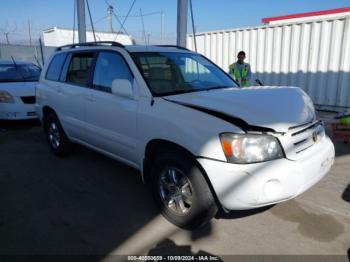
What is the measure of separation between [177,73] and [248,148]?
1.56 m

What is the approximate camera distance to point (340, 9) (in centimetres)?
1491

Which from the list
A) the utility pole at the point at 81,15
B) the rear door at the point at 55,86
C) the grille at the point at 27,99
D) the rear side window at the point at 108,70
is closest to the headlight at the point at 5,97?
the grille at the point at 27,99

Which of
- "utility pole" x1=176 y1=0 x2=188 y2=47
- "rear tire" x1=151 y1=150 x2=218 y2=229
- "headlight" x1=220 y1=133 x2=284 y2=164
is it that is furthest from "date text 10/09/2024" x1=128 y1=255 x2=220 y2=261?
"utility pole" x1=176 y1=0 x2=188 y2=47

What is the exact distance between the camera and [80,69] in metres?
4.44

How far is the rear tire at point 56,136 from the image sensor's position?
5.07 meters

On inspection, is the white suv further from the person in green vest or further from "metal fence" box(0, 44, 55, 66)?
"metal fence" box(0, 44, 55, 66)

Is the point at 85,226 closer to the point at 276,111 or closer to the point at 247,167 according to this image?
the point at 247,167

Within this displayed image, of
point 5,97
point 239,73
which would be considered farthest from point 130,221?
point 5,97

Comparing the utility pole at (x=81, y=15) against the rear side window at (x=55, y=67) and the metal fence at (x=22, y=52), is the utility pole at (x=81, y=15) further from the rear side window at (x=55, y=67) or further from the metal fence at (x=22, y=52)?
the metal fence at (x=22, y=52)

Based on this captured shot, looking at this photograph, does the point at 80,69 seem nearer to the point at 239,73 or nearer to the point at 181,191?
the point at 181,191

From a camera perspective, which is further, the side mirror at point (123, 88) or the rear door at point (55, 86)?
the rear door at point (55, 86)

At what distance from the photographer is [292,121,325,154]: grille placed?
2695mm

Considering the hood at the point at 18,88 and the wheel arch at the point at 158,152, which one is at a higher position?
the hood at the point at 18,88

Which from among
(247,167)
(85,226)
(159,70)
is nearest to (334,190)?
(247,167)
